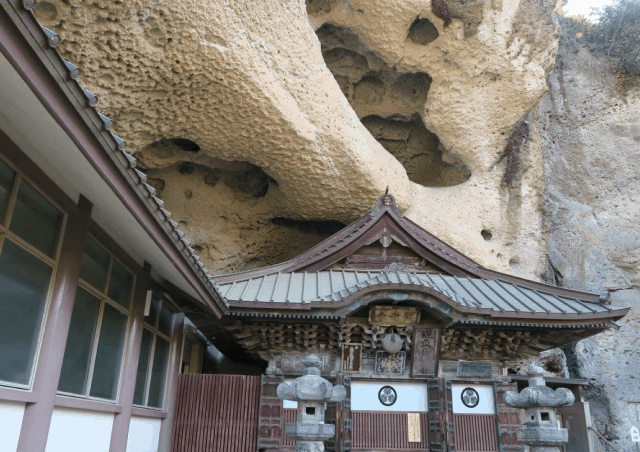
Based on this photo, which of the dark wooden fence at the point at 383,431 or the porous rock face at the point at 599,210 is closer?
the dark wooden fence at the point at 383,431

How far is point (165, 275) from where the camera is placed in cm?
629

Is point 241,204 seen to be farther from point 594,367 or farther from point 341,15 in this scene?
point 594,367

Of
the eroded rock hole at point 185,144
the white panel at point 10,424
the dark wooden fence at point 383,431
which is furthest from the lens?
the eroded rock hole at point 185,144

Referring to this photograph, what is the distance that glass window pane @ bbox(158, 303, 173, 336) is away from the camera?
703 cm

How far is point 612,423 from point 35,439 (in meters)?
13.7

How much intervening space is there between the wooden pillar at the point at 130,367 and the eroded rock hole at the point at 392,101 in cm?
827

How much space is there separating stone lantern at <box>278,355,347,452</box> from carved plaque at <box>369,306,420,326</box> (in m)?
1.94

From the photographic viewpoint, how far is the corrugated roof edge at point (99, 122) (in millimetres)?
2184

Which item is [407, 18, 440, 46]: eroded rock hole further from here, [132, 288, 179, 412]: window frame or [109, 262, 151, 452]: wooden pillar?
[109, 262, 151, 452]: wooden pillar

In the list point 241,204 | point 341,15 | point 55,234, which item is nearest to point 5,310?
point 55,234

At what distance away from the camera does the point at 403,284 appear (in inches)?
274

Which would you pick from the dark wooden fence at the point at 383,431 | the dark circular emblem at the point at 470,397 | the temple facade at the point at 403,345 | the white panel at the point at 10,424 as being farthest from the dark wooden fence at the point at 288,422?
the white panel at the point at 10,424

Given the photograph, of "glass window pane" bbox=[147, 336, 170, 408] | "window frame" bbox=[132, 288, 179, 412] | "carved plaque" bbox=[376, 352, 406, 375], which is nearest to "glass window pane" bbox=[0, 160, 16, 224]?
"window frame" bbox=[132, 288, 179, 412]

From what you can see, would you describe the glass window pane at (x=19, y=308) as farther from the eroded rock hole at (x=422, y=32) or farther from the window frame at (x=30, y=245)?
the eroded rock hole at (x=422, y=32)
